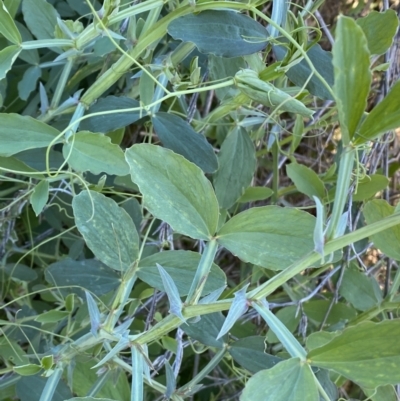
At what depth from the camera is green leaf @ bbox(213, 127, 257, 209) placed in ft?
2.39

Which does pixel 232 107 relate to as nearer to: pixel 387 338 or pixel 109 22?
pixel 109 22

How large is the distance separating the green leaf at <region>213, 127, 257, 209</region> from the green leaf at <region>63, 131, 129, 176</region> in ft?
0.65

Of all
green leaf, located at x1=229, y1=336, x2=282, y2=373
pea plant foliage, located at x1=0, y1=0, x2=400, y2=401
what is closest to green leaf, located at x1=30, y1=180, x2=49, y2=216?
pea plant foliage, located at x1=0, y1=0, x2=400, y2=401

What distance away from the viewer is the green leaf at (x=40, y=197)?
0.59m

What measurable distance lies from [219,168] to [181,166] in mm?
274

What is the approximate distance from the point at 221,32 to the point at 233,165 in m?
0.22

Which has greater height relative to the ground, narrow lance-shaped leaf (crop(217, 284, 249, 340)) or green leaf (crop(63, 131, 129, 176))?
green leaf (crop(63, 131, 129, 176))

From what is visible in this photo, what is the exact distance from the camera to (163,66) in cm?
62

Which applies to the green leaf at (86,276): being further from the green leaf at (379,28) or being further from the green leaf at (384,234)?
the green leaf at (379,28)

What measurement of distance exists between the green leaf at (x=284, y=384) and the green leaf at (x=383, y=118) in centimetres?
18

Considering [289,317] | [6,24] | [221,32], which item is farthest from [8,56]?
[289,317]

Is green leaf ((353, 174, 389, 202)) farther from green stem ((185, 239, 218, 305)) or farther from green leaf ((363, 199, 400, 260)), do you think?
green stem ((185, 239, 218, 305))

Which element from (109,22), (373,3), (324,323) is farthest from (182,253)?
(373,3)

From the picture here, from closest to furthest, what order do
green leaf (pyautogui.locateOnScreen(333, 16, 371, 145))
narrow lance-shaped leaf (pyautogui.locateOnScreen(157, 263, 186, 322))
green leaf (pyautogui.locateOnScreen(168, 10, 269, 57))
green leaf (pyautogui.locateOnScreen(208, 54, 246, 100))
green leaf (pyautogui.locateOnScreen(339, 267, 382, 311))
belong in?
1. green leaf (pyautogui.locateOnScreen(333, 16, 371, 145))
2. narrow lance-shaped leaf (pyautogui.locateOnScreen(157, 263, 186, 322))
3. green leaf (pyautogui.locateOnScreen(168, 10, 269, 57))
4. green leaf (pyautogui.locateOnScreen(208, 54, 246, 100))
5. green leaf (pyautogui.locateOnScreen(339, 267, 382, 311))
